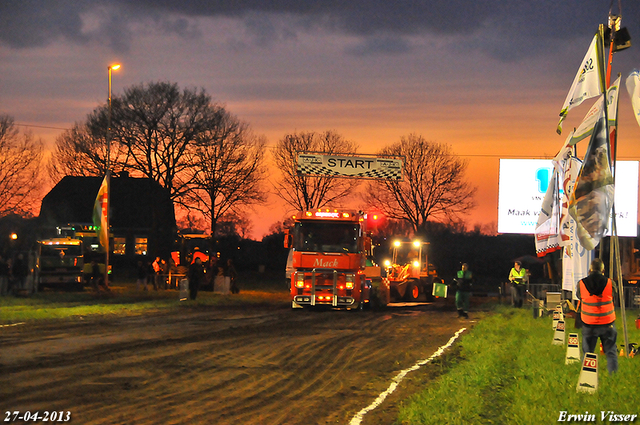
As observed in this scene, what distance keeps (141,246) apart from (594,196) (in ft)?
205

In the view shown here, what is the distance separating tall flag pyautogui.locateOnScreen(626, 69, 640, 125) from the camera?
12.3 metres

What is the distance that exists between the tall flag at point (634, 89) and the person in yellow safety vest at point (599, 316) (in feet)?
11.3

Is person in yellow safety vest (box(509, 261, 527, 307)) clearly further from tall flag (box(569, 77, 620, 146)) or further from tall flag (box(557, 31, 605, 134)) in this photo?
tall flag (box(569, 77, 620, 146))

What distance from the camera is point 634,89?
12.5 metres

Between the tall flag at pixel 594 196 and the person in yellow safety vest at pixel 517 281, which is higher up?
the tall flag at pixel 594 196

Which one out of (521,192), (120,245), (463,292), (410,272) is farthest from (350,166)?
(120,245)

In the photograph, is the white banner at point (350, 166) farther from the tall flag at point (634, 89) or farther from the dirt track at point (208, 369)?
the tall flag at point (634, 89)

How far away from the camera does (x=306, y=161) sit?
36.5 metres

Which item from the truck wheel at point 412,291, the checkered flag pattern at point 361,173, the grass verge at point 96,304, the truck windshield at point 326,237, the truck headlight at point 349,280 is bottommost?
the grass verge at point 96,304

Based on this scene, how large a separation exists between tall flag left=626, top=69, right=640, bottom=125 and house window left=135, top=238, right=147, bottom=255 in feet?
201

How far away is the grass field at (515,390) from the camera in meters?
7.91

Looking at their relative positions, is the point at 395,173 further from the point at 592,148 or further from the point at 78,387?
the point at 78,387

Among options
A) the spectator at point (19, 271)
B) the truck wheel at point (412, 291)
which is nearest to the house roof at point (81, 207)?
the spectator at point (19, 271)

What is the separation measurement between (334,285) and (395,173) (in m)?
12.4
